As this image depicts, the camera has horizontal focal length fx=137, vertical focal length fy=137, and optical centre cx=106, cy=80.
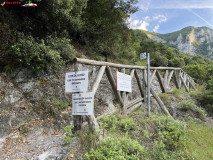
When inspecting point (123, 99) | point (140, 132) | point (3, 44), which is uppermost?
point (3, 44)

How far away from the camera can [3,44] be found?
16.2ft

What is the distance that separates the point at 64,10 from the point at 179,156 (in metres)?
6.54

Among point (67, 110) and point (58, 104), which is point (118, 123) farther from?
point (58, 104)

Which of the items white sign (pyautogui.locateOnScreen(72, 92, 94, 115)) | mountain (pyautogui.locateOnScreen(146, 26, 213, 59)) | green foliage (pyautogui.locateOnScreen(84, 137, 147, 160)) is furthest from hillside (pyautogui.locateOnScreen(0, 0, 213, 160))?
mountain (pyautogui.locateOnScreen(146, 26, 213, 59))

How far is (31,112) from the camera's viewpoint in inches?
177

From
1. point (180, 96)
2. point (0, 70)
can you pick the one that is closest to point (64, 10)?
point (0, 70)

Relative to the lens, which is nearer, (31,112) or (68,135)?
(68,135)

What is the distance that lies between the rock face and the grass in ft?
7.29

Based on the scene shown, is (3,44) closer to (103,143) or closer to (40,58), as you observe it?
(40,58)

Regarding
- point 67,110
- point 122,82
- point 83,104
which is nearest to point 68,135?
point 83,104

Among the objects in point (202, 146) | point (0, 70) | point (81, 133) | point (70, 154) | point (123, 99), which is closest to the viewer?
point (70, 154)

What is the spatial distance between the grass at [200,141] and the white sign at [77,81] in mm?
2903

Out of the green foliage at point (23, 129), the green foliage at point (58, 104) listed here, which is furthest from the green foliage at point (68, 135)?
the green foliage at point (58, 104)

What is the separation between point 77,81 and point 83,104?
0.48 m
